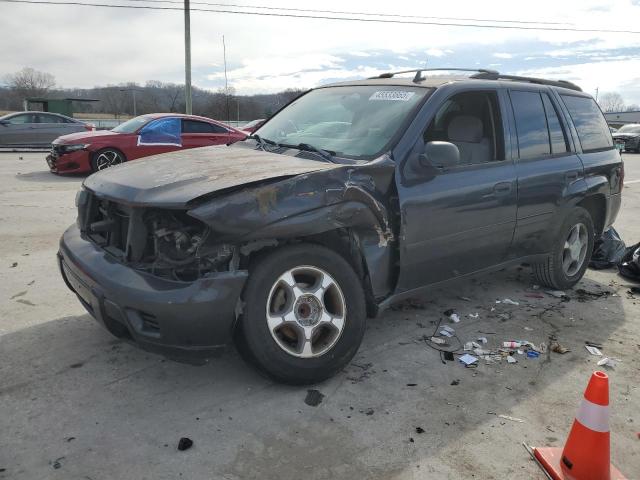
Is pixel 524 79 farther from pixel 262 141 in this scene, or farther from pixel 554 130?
pixel 262 141

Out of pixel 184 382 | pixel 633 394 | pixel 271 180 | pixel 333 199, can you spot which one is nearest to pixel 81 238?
pixel 184 382

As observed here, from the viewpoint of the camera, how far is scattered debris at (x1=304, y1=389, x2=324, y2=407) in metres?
3.00

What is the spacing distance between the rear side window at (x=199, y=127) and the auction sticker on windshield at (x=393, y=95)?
9.22 meters

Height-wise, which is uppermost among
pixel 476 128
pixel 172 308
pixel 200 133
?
pixel 476 128

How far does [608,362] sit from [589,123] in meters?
2.55

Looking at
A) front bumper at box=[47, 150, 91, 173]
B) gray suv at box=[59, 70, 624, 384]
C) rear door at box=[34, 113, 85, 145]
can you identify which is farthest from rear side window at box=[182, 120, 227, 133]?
gray suv at box=[59, 70, 624, 384]

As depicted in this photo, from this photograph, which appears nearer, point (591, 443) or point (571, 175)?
point (591, 443)

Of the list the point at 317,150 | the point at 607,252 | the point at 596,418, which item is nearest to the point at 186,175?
the point at 317,150

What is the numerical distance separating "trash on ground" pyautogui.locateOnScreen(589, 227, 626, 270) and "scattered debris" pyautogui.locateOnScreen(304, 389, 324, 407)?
436 cm

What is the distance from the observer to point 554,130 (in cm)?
470

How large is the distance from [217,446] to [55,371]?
1282mm

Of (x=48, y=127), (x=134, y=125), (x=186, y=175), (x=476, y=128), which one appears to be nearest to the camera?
(x=186, y=175)

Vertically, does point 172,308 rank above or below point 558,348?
above

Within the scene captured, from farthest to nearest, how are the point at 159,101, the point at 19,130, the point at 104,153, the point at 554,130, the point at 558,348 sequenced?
the point at 159,101 < the point at 19,130 < the point at 104,153 < the point at 554,130 < the point at 558,348
